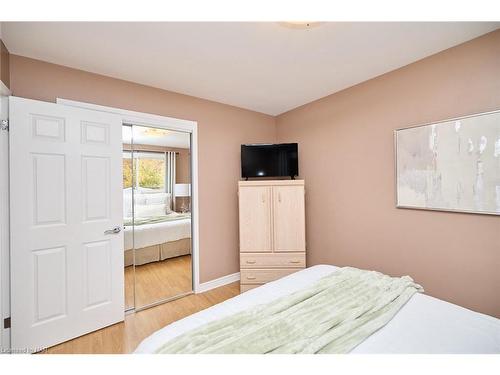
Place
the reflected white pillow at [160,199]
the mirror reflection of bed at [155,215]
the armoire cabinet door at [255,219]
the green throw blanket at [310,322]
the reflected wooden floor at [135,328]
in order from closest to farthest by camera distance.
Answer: the green throw blanket at [310,322], the reflected wooden floor at [135,328], the mirror reflection of bed at [155,215], the reflected white pillow at [160,199], the armoire cabinet door at [255,219]

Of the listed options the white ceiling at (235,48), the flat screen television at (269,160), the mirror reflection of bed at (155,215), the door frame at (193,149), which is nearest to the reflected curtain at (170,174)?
the mirror reflection of bed at (155,215)

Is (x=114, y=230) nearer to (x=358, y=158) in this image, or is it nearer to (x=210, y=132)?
(x=210, y=132)

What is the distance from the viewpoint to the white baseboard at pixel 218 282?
2951 millimetres

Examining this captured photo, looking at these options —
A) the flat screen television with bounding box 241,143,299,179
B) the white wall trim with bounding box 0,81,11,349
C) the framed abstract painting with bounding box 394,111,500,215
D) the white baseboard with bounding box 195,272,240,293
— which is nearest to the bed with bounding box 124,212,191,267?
the white baseboard with bounding box 195,272,240,293

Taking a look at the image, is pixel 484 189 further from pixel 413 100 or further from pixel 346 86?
pixel 346 86

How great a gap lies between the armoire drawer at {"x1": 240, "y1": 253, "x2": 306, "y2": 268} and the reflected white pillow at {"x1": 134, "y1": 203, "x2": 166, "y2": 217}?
1101mm

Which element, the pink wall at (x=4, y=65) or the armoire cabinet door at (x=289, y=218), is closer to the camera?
the pink wall at (x=4, y=65)

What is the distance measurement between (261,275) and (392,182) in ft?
5.83

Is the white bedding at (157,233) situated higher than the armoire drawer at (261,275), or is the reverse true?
the white bedding at (157,233)

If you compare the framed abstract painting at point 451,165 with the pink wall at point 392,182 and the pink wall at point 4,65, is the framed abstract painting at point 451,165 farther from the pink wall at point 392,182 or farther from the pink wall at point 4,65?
the pink wall at point 4,65

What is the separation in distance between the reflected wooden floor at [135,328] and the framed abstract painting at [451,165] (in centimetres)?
233

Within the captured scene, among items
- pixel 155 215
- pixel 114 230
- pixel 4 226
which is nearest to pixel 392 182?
pixel 155 215
